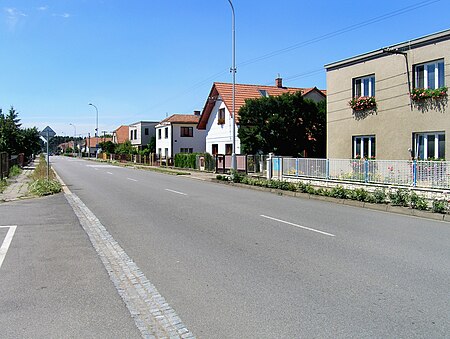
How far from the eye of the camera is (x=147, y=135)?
77125 millimetres

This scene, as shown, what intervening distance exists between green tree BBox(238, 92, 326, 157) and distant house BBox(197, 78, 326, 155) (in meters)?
5.45

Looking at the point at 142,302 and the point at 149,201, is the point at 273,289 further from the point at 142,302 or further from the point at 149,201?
the point at 149,201

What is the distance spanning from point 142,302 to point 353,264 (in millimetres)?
3400

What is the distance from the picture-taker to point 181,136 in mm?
59000

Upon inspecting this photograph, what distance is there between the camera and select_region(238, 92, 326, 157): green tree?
31.0 meters

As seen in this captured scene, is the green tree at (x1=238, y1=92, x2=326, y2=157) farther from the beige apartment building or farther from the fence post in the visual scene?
the fence post

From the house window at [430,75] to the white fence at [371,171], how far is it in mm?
4099

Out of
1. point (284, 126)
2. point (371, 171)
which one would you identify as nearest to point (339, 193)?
point (371, 171)

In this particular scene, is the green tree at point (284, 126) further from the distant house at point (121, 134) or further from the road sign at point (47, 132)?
the distant house at point (121, 134)

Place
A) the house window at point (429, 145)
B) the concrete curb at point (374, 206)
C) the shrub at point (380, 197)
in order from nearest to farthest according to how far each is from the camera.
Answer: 1. the concrete curb at point (374, 206)
2. the shrub at point (380, 197)
3. the house window at point (429, 145)

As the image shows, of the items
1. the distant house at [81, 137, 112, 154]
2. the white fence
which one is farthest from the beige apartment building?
the distant house at [81, 137, 112, 154]

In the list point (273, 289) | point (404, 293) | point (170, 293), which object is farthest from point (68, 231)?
point (404, 293)

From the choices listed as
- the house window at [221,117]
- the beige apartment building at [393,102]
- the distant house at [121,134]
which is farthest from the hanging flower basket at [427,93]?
the distant house at [121,134]

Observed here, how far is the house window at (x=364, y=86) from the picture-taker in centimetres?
2175
